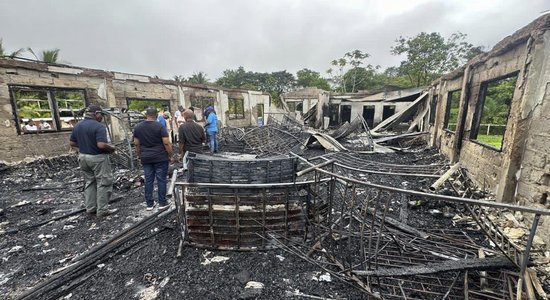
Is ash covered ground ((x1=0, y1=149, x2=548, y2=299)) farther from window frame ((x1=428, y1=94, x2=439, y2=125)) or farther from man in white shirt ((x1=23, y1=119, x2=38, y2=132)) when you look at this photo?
window frame ((x1=428, y1=94, x2=439, y2=125))

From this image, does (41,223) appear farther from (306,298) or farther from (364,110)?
(364,110)

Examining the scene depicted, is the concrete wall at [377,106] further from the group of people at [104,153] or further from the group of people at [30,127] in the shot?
the group of people at [30,127]

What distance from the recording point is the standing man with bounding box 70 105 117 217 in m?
3.43

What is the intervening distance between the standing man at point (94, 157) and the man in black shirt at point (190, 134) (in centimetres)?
147

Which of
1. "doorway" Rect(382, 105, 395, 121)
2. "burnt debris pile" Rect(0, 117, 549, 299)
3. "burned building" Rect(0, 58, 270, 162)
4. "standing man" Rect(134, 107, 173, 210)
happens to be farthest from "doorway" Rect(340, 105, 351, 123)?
"standing man" Rect(134, 107, 173, 210)

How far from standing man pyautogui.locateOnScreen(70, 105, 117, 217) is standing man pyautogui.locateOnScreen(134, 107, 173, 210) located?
1.40 feet

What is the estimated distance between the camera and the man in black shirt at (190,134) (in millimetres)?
4867

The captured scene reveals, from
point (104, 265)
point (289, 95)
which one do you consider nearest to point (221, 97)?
point (289, 95)

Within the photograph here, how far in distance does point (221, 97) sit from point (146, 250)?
456 inches

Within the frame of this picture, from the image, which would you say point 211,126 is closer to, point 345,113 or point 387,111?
point 345,113

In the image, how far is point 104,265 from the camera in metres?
2.60

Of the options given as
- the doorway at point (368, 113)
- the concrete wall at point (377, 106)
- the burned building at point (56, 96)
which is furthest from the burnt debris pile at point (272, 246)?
the doorway at point (368, 113)

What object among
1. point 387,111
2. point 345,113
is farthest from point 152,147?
point 387,111

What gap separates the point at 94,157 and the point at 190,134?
175 cm
